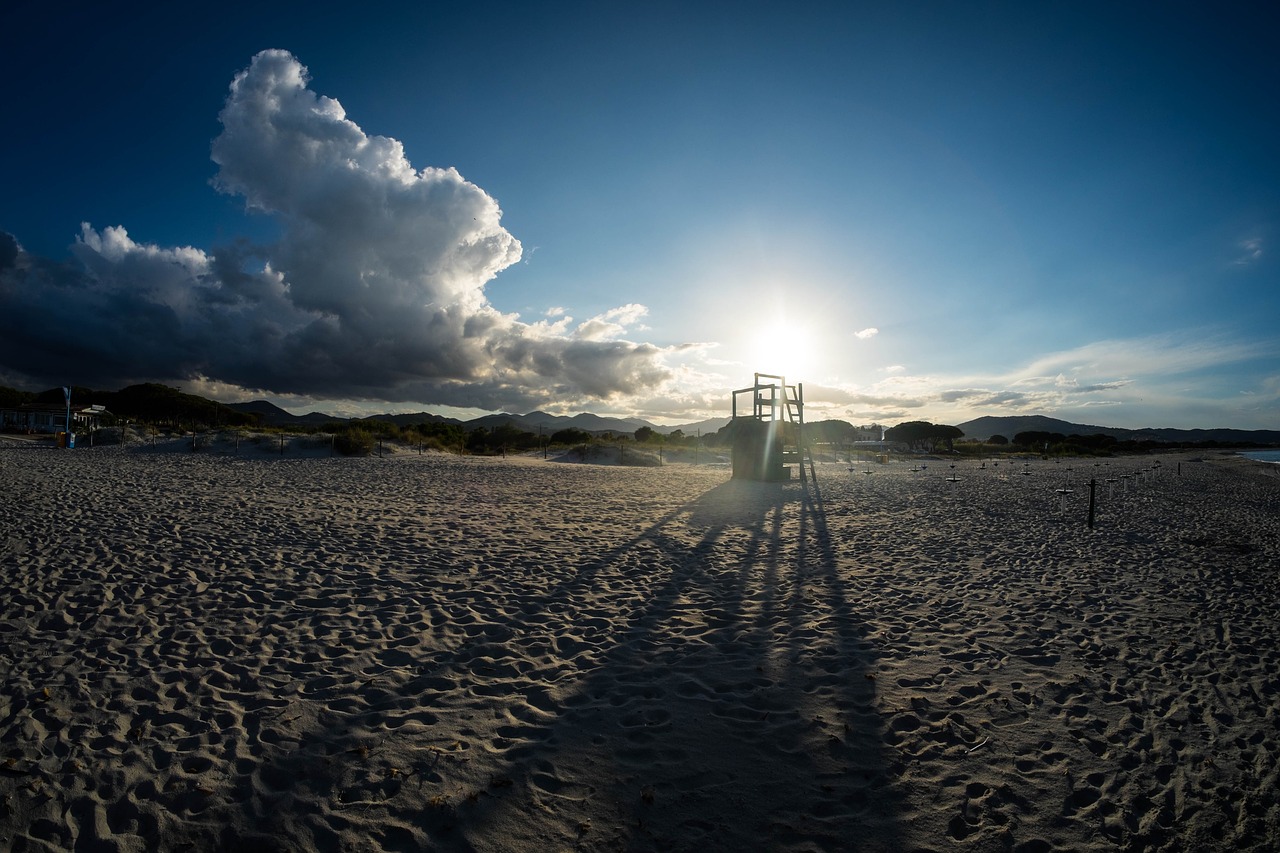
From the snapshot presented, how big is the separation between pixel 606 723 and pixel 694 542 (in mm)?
6225

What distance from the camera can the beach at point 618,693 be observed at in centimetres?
302

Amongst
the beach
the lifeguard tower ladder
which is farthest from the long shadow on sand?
the lifeguard tower ladder

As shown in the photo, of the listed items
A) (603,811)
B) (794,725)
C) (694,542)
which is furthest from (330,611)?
(694,542)

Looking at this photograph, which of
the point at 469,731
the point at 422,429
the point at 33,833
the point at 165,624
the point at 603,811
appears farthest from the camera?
the point at 422,429

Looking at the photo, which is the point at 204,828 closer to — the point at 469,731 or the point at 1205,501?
the point at 469,731

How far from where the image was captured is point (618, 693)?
14.3ft

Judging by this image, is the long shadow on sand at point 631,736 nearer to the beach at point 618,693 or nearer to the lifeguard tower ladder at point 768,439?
the beach at point 618,693

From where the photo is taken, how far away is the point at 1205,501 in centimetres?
1831

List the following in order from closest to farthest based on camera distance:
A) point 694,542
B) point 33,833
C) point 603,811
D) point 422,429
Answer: point 33,833 < point 603,811 < point 694,542 < point 422,429

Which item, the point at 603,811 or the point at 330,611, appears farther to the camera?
the point at 330,611

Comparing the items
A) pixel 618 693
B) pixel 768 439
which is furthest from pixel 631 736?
pixel 768 439

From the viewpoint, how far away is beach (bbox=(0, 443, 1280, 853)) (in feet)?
9.92

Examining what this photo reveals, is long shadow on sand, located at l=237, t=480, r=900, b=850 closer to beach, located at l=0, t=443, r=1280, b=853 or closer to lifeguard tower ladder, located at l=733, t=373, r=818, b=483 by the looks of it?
beach, located at l=0, t=443, r=1280, b=853

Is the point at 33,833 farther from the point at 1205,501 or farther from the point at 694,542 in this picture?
the point at 1205,501
